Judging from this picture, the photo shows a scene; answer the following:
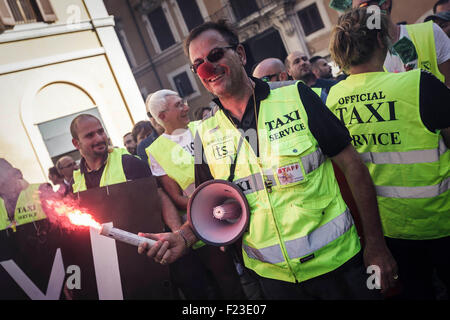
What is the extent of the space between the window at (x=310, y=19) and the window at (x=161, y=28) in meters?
8.40

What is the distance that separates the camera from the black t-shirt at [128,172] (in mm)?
2678

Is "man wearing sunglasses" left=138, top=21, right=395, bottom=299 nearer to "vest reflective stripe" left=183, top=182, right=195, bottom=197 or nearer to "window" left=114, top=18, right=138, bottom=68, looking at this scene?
"vest reflective stripe" left=183, top=182, right=195, bottom=197

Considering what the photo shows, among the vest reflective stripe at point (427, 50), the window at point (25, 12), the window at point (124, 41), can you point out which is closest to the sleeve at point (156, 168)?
the vest reflective stripe at point (427, 50)

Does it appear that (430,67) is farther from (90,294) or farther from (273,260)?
(90,294)

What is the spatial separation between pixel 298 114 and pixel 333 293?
90cm

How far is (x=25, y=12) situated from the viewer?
737 centimetres

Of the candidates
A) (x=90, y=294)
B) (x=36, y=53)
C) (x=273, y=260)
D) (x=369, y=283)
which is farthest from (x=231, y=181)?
(x=36, y=53)

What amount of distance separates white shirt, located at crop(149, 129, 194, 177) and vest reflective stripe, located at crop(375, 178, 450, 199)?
5.36 feet

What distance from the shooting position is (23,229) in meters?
2.46

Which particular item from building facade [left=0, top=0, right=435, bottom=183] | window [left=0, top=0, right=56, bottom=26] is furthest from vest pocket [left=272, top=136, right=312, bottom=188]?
window [left=0, top=0, right=56, bottom=26]

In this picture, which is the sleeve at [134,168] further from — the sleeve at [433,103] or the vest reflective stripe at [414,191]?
the sleeve at [433,103]

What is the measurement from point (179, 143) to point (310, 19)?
16.4 metres

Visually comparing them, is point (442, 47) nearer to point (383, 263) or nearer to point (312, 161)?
point (312, 161)

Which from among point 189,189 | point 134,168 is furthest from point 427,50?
point 134,168
